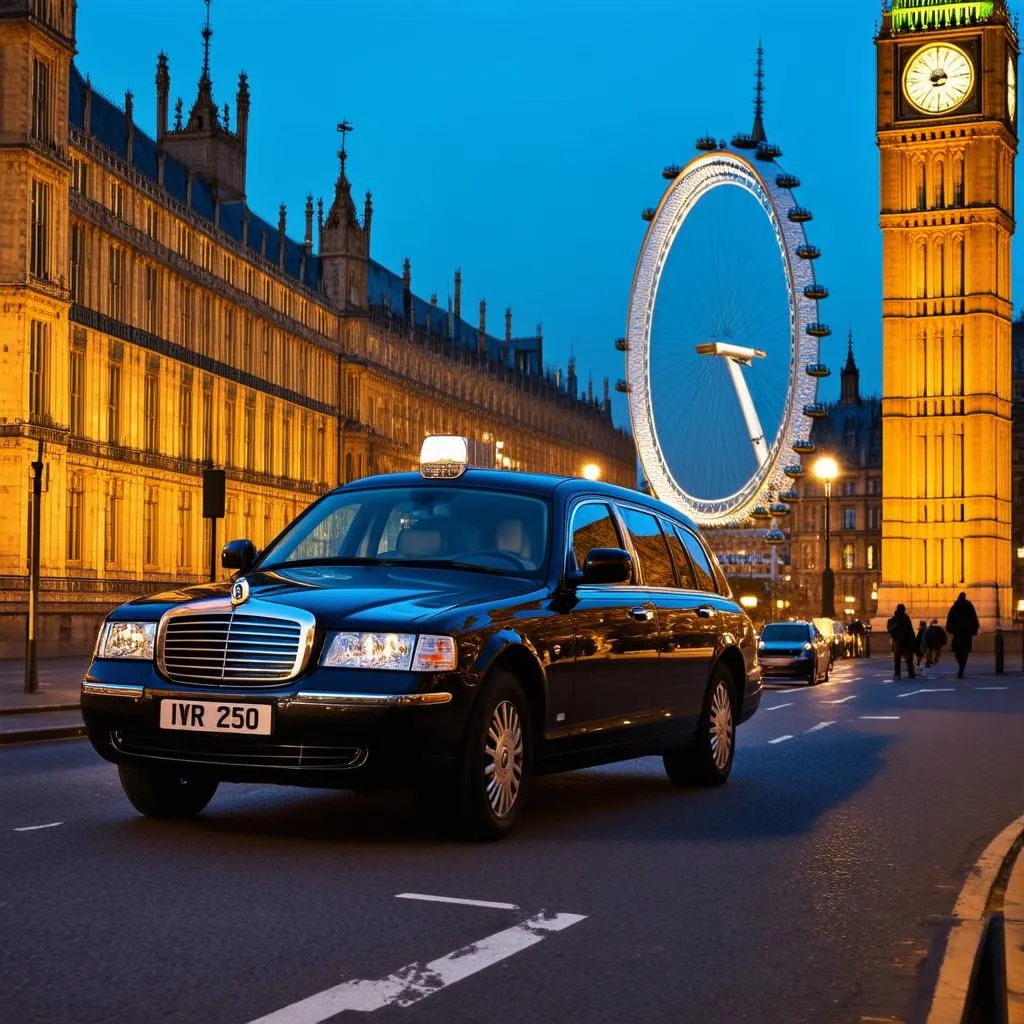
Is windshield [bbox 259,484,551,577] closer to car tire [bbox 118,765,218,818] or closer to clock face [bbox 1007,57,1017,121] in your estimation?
car tire [bbox 118,765,218,818]

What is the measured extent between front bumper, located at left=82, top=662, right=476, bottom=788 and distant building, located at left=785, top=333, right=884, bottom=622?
16463cm

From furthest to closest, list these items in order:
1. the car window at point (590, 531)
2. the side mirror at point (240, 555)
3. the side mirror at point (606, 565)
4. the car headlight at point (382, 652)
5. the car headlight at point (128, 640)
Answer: the car window at point (590, 531) → the side mirror at point (240, 555) → the side mirror at point (606, 565) → the car headlight at point (128, 640) → the car headlight at point (382, 652)

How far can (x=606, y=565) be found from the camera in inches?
364

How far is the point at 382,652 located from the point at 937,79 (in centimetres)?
9622

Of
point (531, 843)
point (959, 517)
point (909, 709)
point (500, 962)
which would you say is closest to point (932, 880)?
point (531, 843)

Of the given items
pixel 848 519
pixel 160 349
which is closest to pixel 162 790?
pixel 160 349

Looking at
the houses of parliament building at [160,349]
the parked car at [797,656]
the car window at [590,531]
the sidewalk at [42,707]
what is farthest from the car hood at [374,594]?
the parked car at [797,656]

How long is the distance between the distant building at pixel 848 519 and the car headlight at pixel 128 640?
164 metres

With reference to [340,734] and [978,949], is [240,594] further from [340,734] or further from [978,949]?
[978,949]

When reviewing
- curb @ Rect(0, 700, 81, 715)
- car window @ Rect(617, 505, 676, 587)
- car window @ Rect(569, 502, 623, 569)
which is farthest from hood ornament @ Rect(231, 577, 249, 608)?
curb @ Rect(0, 700, 81, 715)

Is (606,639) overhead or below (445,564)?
below

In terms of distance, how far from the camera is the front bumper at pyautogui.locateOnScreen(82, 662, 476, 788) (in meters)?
7.98

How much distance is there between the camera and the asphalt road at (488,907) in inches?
211

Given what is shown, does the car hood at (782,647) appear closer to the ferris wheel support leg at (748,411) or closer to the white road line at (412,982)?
the white road line at (412,982)
